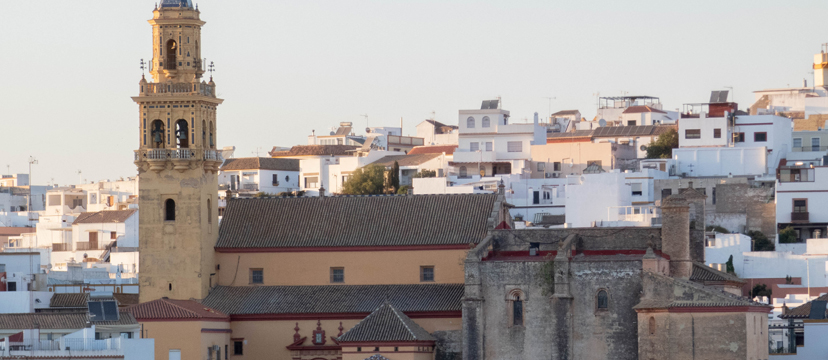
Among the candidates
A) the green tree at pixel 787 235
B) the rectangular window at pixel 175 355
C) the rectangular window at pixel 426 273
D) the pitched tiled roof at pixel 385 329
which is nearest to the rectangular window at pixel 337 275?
the rectangular window at pixel 426 273

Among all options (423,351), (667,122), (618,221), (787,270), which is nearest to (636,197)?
(618,221)

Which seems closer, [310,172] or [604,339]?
[604,339]

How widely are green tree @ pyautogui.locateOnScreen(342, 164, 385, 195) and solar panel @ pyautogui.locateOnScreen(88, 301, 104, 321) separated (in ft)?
142

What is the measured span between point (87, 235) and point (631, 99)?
167 feet

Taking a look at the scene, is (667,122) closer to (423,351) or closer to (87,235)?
(87,235)

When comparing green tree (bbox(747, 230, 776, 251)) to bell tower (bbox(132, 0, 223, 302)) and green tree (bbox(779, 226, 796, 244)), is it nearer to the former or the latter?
green tree (bbox(779, 226, 796, 244))

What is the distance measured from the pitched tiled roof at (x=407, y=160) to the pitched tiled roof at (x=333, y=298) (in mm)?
46062

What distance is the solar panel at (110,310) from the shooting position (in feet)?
184

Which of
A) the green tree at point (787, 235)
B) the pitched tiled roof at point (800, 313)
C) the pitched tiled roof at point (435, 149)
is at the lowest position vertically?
the pitched tiled roof at point (800, 313)

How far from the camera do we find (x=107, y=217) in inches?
3720

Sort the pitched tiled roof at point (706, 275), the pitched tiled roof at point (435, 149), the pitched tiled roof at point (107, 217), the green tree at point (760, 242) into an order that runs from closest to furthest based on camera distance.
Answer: the pitched tiled roof at point (706, 275), the green tree at point (760, 242), the pitched tiled roof at point (107, 217), the pitched tiled roof at point (435, 149)

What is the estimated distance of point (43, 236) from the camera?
97938 mm

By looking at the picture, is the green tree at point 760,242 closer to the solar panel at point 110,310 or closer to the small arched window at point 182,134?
the small arched window at point 182,134

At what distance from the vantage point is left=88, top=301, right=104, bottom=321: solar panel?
55812 millimetres
